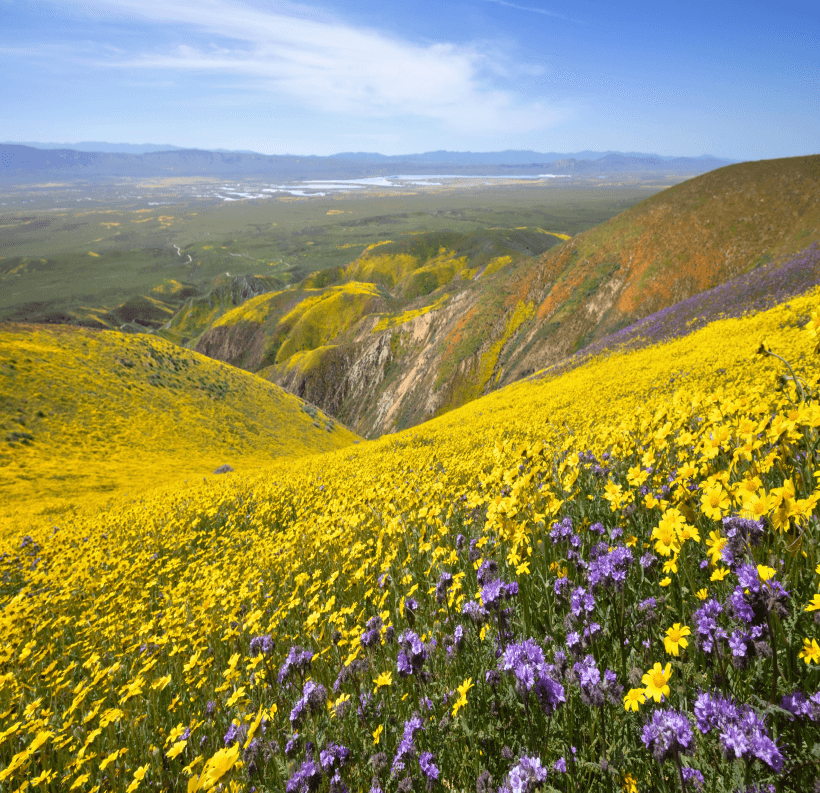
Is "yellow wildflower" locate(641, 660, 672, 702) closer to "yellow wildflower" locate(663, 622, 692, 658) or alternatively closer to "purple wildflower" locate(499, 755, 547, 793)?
"yellow wildflower" locate(663, 622, 692, 658)

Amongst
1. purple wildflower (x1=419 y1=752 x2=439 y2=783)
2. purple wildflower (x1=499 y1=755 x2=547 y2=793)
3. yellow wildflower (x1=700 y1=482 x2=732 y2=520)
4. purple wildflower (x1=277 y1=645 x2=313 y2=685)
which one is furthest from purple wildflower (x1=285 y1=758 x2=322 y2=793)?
yellow wildflower (x1=700 y1=482 x2=732 y2=520)

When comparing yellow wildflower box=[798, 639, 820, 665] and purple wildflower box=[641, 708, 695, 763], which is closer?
purple wildflower box=[641, 708, 695, 763]

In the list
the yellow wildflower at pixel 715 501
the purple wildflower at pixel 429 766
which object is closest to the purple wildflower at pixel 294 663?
the purple wildflower at pixel 429 766

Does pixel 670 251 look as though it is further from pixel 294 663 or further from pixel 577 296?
pixel 294 663

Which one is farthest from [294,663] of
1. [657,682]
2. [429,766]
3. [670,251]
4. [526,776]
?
[670,251]

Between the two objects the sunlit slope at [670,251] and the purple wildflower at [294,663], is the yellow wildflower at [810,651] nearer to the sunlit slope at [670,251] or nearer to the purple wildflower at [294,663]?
the purple wildflower at [294,663]

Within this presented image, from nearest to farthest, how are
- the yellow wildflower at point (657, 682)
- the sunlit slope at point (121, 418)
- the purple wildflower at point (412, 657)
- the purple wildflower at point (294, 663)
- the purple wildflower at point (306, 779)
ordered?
the yellow wildflower at point (657, 682)
the purple wildflower at point (306, 779)
the purple wildflower at point (412, 657)
the purple wildflower at point (294, 663)
the sunlit slope at point (121, 418)
